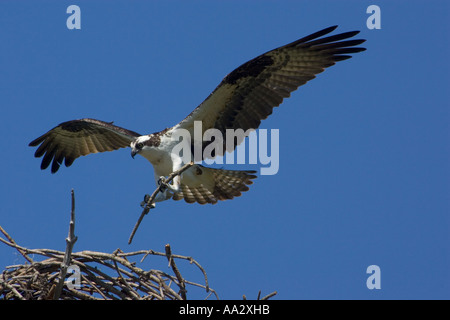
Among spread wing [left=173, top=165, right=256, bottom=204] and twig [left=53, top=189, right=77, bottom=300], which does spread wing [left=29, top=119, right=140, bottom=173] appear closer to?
spread wing [left=173, top=165, right=256, bottom=204]

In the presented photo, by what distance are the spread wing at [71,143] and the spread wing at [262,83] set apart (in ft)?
5.00

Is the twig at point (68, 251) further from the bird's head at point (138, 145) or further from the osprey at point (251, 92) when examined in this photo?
the bird's head at point (138, 145)

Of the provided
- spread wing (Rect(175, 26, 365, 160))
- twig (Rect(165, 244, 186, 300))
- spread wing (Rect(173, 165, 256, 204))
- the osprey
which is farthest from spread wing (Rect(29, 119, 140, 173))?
twig (Rect(165, 244, 186, 300))

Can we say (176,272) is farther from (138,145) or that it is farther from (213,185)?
(213,185)

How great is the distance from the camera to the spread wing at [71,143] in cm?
875

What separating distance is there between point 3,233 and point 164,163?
2.21 m

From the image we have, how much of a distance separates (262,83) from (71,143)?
280 cm

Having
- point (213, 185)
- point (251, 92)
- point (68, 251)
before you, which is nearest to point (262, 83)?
point (251, 92)

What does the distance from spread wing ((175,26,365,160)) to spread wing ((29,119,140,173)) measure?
1525 millimetres

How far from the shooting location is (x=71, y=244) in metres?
5.03

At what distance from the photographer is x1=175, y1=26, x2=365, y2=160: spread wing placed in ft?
24.3

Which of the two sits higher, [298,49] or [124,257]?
[298,49]
